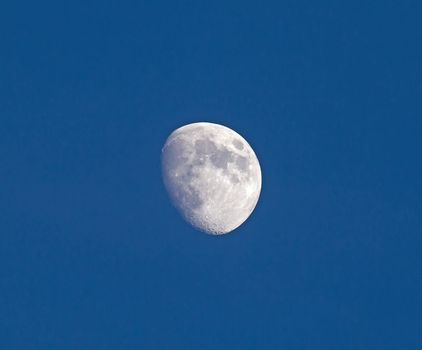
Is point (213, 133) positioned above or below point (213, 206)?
above

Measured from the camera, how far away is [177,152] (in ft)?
221

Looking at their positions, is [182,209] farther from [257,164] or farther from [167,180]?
[257,164]

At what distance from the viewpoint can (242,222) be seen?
2790 inches

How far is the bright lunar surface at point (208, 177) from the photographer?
219ft

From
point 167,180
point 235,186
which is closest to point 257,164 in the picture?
point 235,186

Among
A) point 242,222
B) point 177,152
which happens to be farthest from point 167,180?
point 242,222

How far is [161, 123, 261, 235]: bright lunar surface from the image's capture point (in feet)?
219

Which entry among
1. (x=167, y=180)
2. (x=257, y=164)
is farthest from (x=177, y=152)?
(x=257, y=164)

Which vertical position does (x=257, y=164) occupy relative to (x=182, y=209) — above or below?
above

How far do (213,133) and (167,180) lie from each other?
602 centimetres

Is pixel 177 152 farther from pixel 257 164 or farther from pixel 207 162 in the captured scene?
pixel 257 164

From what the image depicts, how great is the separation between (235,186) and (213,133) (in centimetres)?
530

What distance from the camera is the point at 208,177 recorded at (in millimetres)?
66438

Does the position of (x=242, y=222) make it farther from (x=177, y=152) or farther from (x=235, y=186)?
(x=177, y=152)
